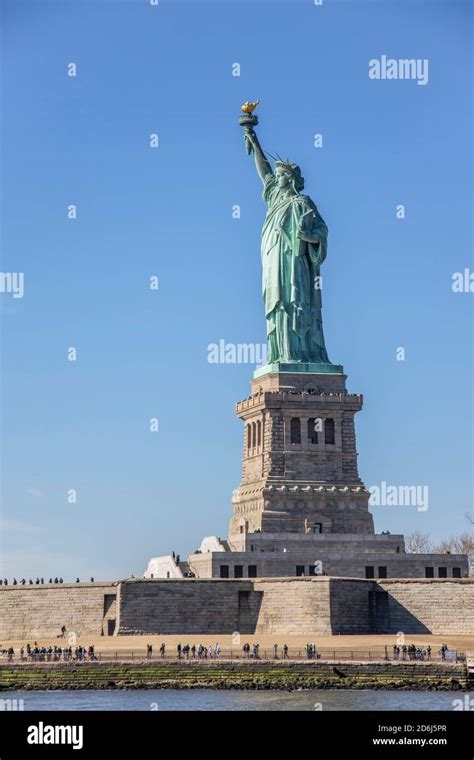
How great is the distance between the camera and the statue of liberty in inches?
3442

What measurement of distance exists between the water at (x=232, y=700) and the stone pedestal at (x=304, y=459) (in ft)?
72.9

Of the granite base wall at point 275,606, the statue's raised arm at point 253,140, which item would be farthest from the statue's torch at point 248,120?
the granite base wall at point 275,606

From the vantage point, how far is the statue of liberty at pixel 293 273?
8744cm

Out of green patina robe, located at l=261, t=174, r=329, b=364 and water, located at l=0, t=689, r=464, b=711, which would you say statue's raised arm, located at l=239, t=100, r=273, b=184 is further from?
water, located at l=0, t=689, r=464, b=711

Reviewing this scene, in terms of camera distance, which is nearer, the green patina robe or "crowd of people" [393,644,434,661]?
"crowd of people" [393,644,434,661]

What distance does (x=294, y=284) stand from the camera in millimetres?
87500

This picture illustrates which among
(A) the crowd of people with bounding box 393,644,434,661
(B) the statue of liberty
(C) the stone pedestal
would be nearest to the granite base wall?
(A) the crowd of people with bounding box 393,644,434,661

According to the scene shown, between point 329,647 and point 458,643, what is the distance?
5.93 meters

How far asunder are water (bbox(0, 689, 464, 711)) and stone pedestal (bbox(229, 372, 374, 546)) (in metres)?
22.2

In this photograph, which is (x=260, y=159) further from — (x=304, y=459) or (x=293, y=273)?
(x=304, y=459)

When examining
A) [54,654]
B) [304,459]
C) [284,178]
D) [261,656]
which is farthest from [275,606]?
[284,178]

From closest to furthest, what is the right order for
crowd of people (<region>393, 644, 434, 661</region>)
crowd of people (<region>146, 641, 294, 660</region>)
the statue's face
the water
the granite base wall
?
the water
crowd of people (<region>393, 644, 434, 661</region>)
crowd of people (<region>146, 641, 294, 660</region>)
the granite base wall
the statue's face
